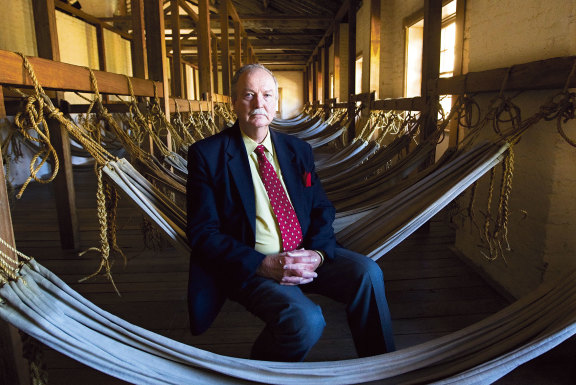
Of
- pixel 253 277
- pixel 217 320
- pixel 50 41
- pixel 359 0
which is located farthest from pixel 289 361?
pixel 359 0

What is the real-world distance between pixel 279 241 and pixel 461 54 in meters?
2.27

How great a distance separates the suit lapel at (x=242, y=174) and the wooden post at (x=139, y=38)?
1.54 metres

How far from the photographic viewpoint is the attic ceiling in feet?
23.4

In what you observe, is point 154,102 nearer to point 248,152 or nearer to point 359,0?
point 248,152

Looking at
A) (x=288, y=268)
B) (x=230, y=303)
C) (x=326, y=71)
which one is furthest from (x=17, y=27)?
(x=288, y=268)

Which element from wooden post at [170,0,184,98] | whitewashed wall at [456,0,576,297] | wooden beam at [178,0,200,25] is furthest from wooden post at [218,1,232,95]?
whitewashed wall at [456,0,576,297]

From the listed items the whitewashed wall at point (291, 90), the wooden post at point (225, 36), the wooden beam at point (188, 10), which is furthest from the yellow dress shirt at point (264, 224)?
the whitewashed wall at point (291, 90)

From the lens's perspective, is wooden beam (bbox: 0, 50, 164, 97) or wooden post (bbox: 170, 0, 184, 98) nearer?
wooden beam (bbox: 0, 50, 164, 97)

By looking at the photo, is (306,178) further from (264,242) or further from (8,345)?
(8,345)

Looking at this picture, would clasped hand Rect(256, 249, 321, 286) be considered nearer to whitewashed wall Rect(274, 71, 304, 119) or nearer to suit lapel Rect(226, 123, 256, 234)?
suit lapel Rect(226, 123, 256, 234)

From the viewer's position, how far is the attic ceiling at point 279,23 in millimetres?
7133

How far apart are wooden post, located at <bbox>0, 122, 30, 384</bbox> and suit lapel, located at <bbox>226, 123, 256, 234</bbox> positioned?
1.81 ft

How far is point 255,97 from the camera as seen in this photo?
126 cm

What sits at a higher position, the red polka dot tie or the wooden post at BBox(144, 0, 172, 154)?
the wooden post at BBox(144, 0, 172, 154)
